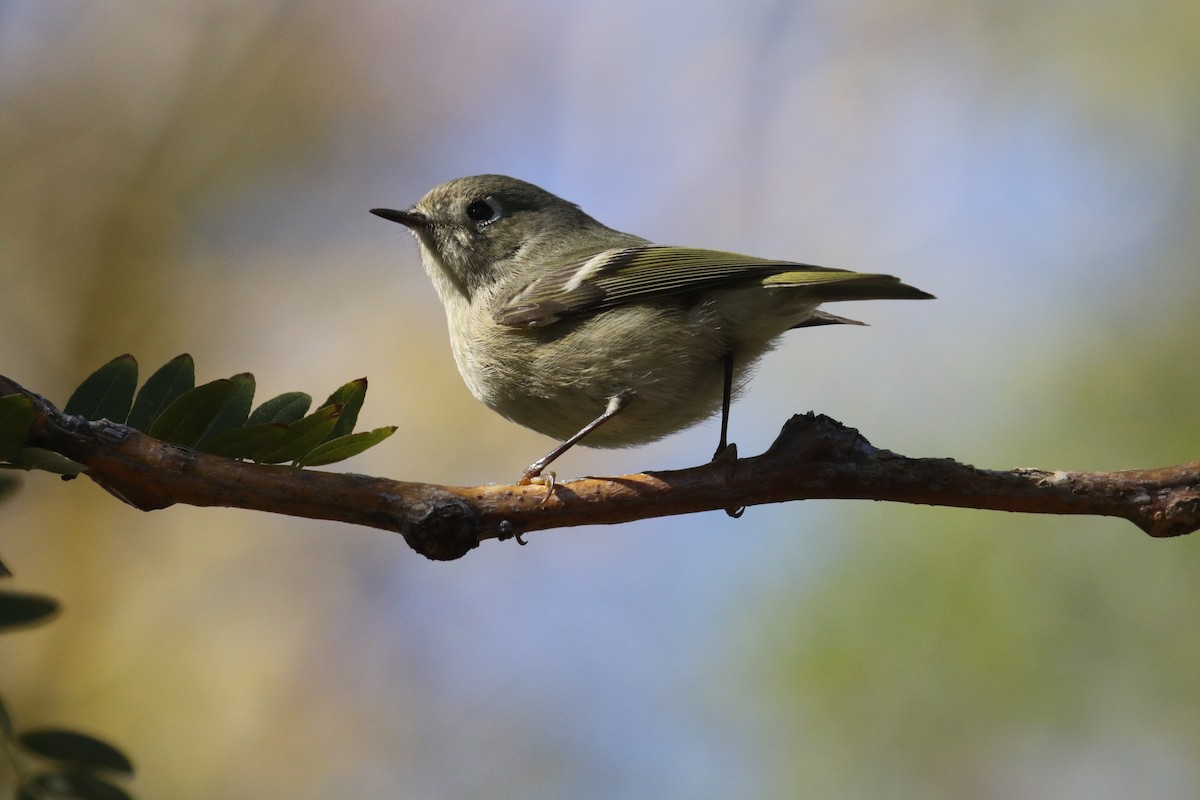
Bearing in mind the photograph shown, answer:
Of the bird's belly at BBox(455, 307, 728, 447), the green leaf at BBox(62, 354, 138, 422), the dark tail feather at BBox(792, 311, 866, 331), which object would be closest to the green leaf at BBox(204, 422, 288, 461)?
the green leaf at BBox(62, 354, 138, 422)

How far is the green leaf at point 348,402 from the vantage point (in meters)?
1.73

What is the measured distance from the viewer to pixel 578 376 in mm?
2840

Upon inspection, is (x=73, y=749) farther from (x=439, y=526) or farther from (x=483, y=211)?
(x=483, y=211)

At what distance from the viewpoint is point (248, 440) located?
1671mm

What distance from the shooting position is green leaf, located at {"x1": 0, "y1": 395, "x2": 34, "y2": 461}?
1.38 metres

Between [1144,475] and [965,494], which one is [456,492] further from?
[1144,475]

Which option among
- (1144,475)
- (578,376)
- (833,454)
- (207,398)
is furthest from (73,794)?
(578,376)

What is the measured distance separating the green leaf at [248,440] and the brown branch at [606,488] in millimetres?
56

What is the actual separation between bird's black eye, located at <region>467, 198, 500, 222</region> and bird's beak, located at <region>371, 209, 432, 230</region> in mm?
163

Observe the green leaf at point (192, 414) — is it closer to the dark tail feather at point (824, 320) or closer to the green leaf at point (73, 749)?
the green leaf at point (73, 749)

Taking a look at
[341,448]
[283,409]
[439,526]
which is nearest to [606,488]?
[439,526]

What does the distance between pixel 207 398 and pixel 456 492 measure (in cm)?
43

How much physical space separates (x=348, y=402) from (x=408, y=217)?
2.00 metres

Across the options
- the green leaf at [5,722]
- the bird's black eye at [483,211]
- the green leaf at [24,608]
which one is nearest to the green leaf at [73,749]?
the green leaf at [5,722]
